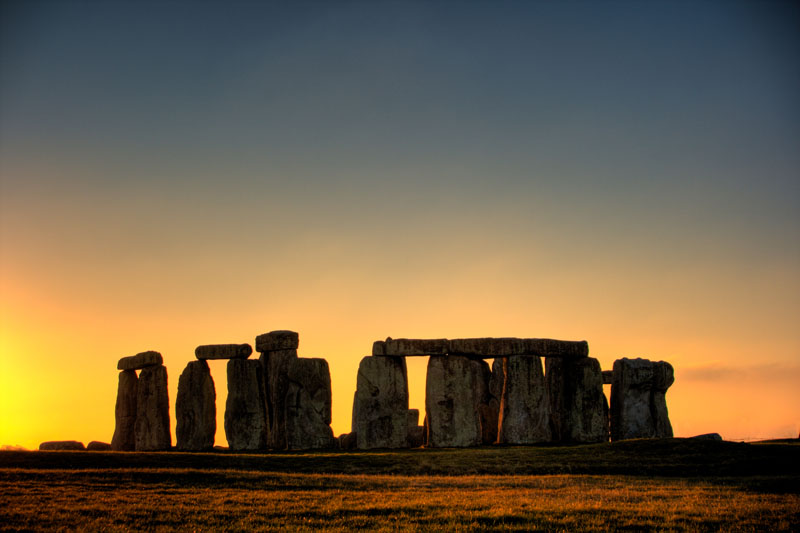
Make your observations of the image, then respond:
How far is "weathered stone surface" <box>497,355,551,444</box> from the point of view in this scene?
33.1 metres

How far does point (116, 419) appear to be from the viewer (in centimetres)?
3769

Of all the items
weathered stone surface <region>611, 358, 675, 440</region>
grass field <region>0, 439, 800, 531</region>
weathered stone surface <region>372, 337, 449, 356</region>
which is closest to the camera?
grass field <region>0, 439, 800, 531</region>

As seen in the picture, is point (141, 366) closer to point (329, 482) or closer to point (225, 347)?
point (225, 347)

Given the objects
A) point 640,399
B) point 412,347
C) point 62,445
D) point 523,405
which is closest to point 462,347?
point 412,347

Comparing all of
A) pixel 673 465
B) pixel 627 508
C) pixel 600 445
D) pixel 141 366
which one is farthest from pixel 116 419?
pixel 627 508

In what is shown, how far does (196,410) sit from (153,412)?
220 cm

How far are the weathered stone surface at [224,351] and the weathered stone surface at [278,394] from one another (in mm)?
1079

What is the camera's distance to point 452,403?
109ft

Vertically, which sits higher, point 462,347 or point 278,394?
point 462,347

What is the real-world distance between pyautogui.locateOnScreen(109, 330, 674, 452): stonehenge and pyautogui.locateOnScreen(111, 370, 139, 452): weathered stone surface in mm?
1165

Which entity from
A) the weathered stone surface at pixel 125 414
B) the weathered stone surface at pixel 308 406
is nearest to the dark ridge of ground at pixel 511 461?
the weathered stone surface at pixel 308 406

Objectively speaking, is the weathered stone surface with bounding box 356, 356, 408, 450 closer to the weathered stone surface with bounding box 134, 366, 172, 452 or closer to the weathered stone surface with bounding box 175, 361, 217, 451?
the weathered stone surface with bounding box 175, 361, 217, 451

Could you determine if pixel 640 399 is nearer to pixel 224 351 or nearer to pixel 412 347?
pixel 412 347

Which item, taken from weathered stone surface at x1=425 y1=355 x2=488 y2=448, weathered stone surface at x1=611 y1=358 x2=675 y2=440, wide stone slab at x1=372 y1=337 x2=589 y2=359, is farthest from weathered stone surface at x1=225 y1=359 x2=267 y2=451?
weathered stone surface at x1=611 y1=358 x2=675 y2=440
